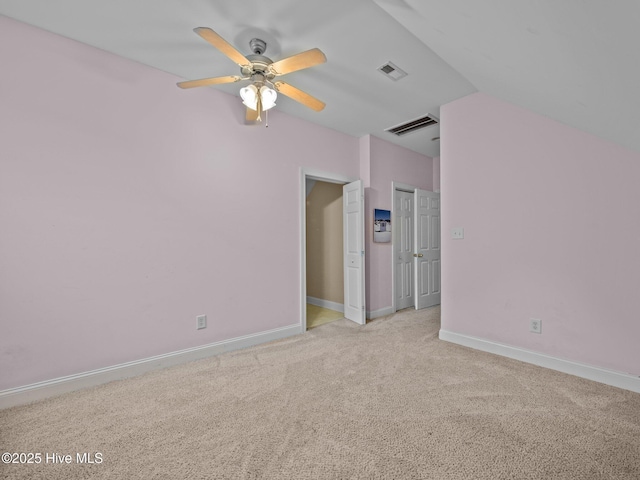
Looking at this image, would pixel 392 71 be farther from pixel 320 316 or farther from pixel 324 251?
pixel 320 316

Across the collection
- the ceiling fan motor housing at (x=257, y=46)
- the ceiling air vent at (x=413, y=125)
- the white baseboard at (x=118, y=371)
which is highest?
the ceiling air vent at (x=413, y=125)

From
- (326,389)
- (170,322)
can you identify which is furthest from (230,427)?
(170,322)

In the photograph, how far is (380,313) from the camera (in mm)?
4285

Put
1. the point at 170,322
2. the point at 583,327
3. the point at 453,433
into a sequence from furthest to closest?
the point at 170,322 → the point at 583,327 → the point at 453,433

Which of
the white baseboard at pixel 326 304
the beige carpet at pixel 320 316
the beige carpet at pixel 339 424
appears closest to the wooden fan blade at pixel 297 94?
the beige carpet at pixel 339 424

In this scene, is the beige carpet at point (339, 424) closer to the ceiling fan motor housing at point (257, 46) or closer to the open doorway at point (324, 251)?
the open doorway at point (324, 251)

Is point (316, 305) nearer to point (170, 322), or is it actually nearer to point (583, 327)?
point (170, 322)

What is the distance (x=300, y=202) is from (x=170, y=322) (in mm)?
1946

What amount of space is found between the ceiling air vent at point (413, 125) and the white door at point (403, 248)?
0.97 meters

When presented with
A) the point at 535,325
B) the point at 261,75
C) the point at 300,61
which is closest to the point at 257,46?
the point at 261,75

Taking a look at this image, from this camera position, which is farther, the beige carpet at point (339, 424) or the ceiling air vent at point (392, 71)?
the ceiling air vent at point (392, 71)

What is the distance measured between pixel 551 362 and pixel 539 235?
1.16 metres

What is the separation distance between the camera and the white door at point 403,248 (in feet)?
15.0

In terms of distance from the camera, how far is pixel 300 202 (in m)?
3.54
